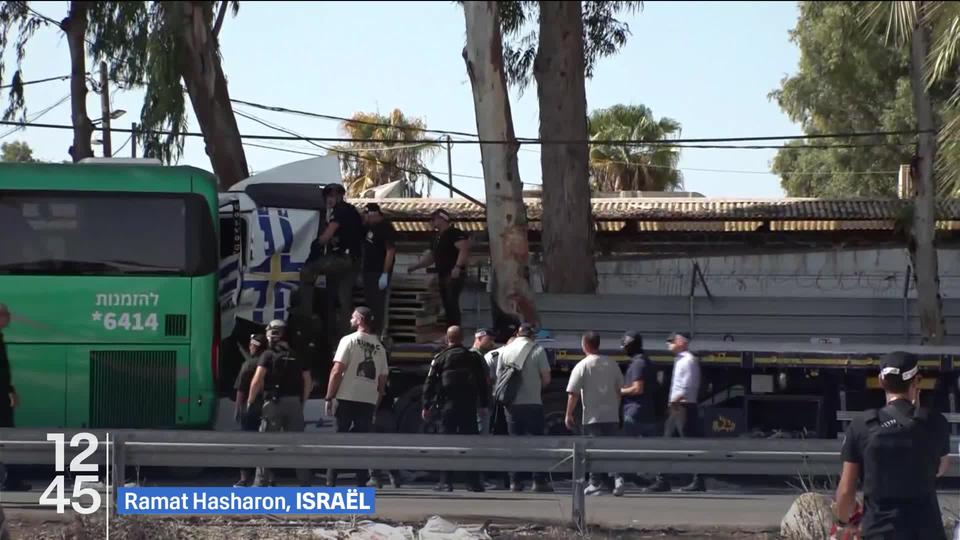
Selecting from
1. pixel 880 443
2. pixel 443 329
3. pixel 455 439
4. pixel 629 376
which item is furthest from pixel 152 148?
pixel 880 443

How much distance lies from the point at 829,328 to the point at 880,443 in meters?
9.51

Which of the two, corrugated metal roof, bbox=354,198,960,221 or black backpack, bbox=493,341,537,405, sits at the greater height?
corrugated metal roof, bbox=354,198,960,221

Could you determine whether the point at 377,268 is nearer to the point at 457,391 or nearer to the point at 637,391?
the point at 457,391

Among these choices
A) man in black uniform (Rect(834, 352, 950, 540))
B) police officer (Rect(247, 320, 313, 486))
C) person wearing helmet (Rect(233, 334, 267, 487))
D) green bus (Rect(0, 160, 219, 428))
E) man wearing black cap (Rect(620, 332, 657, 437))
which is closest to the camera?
man in black uniform (Rect(834, 352, 950, 540))

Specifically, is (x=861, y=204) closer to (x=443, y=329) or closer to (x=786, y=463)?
(x=443, y=329)

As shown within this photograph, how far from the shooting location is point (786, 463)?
11.1m

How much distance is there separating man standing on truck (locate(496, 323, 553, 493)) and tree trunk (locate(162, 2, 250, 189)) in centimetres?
694

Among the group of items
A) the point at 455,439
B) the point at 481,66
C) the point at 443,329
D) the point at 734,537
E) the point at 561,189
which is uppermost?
the point at 481,66

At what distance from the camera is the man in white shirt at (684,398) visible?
1382 centimetres

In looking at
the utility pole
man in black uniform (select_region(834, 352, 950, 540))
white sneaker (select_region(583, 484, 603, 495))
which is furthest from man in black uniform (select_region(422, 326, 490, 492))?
the utility pole

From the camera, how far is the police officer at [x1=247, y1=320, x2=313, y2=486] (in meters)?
12.9

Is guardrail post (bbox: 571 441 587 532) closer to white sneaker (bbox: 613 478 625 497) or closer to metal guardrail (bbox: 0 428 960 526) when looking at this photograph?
metal guardrail (bbox: 0 428 960 526)
